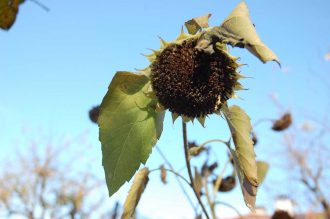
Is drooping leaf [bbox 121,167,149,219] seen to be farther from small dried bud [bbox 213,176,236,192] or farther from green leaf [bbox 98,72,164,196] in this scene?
small dried bud [bbox 213,176,236,192]

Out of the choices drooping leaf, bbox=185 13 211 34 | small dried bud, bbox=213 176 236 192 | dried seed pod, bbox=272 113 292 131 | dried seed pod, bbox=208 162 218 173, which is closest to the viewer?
drooping leaf, bbox=185 13 211 34

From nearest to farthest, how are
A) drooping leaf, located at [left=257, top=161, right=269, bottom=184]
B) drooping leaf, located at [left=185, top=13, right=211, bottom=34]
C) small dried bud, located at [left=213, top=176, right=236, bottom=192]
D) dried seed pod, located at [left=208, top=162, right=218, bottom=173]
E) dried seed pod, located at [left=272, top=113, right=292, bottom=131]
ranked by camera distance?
drooping leaf, located at [left=185, top=13, right=211, bottom=34] → drooping leaf, located at [left=257, top=161, right=269, bottom=184] → small dried bud, located at [left=213, top=176, right=236, bottom=192] → dried seed pod, located at [left=208, top=162, right=218, bottom=173] → dried seed pod, located at [left=272, top=113, right=292, bottom=131]

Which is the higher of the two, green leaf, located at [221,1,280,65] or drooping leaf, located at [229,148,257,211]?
green leaf, located at [221,1,280,65]

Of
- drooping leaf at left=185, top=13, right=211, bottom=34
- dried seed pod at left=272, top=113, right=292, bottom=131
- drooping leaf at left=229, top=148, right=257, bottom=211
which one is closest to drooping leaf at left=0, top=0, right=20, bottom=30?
drooping leaf at left=185, top=13, right=211, bottom=34

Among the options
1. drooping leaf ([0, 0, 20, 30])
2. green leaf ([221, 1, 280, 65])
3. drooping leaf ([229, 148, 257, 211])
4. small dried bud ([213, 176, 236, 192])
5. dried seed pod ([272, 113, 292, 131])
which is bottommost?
dried seed pod ([272, 113, 292, 131])

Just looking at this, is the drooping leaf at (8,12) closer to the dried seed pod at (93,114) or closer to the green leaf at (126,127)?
the green leaf at (126,127)

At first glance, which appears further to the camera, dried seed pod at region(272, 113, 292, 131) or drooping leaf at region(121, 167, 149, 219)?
dried seed pod at region(272, 113, 292, 131)
